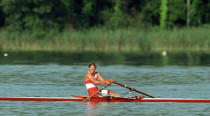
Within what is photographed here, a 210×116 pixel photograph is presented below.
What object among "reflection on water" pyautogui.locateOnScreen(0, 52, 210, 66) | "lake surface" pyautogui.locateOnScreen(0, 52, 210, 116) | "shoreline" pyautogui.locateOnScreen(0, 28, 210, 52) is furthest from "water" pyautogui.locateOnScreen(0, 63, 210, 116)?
"shoreline" pyautogui.locateOnScreen(0, 28, 210, 52)

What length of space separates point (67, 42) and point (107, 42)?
309 cm

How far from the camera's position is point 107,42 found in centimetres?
5347

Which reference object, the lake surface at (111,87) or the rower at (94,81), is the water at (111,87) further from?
the rower at (94,81)

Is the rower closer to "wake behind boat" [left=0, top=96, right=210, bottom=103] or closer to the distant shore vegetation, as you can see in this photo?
"wake behind boat" [left=0, top=96, right=210, bottom=103]

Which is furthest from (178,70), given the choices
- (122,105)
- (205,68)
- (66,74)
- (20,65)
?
(122,105)

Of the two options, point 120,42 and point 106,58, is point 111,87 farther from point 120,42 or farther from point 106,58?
point 120,42

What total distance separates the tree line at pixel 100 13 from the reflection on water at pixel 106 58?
507 inches

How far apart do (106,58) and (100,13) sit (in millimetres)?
22829

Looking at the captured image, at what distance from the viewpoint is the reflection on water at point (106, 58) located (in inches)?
1646

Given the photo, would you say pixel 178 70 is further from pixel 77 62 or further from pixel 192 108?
pixel 192 108

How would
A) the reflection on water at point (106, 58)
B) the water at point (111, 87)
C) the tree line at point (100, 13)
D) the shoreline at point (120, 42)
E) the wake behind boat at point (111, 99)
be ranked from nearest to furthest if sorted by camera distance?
the water at point (111, 87), the wake behind boat at point (111, 99), the reflection on water at point (106, 58), the shoreline at point (120, 42), the tree line at point (100, 13)

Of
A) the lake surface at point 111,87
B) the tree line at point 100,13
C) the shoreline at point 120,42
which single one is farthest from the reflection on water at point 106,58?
the tree line at point 100,13

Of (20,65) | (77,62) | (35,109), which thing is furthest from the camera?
(77,62)

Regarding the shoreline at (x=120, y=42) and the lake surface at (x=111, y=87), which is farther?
the shoreline at (x=120, y=42)
